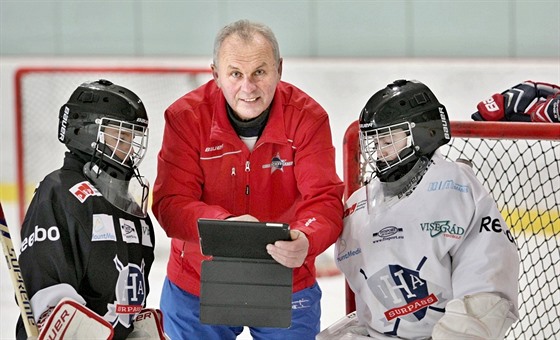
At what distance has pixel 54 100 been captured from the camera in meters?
5.99

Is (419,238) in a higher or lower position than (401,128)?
lower

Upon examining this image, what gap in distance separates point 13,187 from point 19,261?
146 inches

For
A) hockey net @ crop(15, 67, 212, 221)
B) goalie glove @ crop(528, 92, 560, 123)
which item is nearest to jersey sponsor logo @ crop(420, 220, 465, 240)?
goalie glove @ crop(528, 92, 560, 123)

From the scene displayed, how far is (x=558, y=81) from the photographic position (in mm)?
6141

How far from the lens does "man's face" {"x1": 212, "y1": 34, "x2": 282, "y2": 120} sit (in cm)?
262

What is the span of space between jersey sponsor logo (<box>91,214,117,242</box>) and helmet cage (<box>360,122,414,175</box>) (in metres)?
0.63

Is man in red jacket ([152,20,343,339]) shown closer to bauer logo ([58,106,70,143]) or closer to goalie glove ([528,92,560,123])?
bauer logo ([58,106,70,143])

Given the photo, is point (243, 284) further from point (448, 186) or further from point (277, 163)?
point (448, 186)

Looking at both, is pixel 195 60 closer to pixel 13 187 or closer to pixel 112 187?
pixel 13 187

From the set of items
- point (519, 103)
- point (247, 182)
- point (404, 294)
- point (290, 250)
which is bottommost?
point (404, 294)

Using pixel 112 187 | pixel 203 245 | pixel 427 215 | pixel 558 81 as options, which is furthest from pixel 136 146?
pixel 558 81

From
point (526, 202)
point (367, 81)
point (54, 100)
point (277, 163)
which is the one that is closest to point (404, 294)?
point (277, 163)

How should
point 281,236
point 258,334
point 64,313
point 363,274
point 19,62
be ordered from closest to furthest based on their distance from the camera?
point 64,313 → point 281,236 → point 363,274 → point 258,334 → point 19,62

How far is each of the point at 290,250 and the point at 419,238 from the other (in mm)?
306
